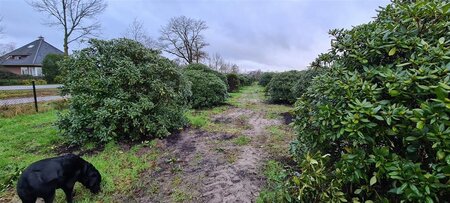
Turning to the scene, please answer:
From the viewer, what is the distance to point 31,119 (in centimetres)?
712

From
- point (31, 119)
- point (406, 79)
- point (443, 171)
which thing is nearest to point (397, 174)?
point (443, 171)

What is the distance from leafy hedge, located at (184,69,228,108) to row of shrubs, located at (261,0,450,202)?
7.82 m

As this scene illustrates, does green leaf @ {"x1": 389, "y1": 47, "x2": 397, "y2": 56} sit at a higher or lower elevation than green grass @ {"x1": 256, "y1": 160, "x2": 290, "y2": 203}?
higher

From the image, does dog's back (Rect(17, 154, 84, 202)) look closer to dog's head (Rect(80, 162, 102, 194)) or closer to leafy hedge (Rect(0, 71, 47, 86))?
dog's head (Rect(80, 162, 102, 194))

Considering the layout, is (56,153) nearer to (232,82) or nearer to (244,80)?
(232,82)

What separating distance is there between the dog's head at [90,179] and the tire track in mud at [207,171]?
19.8 inches

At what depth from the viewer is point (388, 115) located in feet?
5.00

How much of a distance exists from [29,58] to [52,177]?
1397 inches

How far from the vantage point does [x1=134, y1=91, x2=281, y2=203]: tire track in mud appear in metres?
2.85

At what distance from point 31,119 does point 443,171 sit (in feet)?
29.4

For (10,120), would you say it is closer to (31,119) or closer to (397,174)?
(31,119)

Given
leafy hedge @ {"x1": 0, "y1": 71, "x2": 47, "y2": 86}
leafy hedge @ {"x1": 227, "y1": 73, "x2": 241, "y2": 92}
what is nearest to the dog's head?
leafy hedge @ {"x1": 227, "y1": 73, "x2": 241, "y2": 92}

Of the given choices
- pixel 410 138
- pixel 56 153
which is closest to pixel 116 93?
pixel 56 153

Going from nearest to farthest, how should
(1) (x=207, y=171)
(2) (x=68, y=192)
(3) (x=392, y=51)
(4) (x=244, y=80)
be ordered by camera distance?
(3) (x=392, y=51) < (2) (x=68, y=192) < (1) (x=207, y=171) < (4) (x=244, y=80)
